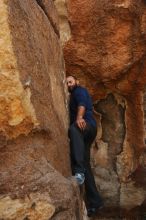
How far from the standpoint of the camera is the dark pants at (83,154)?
16.8 feet

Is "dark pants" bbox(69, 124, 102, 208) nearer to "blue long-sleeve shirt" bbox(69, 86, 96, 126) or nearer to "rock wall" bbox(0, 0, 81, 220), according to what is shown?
"blue long-sleeve shirt" bbox(69, 86, 96, 126)

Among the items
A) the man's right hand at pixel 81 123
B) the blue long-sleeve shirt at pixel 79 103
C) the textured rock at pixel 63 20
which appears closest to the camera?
the man's right hand at pixel 81 123

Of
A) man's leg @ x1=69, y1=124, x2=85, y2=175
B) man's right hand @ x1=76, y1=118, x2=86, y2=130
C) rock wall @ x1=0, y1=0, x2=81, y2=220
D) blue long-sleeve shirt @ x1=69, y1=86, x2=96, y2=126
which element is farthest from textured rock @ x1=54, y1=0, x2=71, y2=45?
rock wall @ x1=0, y1=0, x2=81, y2=220

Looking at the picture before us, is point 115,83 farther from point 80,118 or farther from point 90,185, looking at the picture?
point 80,118

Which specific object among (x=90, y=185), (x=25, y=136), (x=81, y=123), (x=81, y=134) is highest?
(x=25, y=136)

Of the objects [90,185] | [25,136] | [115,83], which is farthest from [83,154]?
[115,83]

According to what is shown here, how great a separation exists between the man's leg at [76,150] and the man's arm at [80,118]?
16 centimetres

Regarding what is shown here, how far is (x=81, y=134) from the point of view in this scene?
214 inches

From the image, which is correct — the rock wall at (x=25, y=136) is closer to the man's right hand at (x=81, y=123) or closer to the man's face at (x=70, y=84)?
the man's right hand at (x=81, y=123)

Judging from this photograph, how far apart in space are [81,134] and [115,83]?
2067 mm

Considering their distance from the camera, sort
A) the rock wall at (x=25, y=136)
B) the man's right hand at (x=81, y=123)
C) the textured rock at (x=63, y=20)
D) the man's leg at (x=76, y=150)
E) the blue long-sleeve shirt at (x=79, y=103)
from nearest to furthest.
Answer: the rock wall at (x=25, y=136) < the man's leg at (x=76, y=150) < the man's right hand at (x=81, y=123) < the blue long-sleeve shirt at (x=79, y=103) < the textured rock at (x=63, y=20)

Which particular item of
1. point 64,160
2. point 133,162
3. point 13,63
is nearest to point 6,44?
point 13,63

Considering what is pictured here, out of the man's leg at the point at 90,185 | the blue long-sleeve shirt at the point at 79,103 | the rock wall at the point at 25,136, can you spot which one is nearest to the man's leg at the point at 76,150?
the blue long-sleeve shirt at the point at 79,103

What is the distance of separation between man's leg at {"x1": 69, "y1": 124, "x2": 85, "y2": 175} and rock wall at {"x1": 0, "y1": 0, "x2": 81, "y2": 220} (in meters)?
0.97
